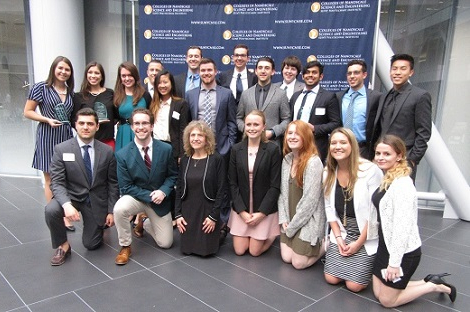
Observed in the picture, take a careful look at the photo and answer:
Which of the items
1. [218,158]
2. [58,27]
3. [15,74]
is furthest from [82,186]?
[15,74]

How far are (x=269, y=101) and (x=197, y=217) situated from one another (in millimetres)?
1353

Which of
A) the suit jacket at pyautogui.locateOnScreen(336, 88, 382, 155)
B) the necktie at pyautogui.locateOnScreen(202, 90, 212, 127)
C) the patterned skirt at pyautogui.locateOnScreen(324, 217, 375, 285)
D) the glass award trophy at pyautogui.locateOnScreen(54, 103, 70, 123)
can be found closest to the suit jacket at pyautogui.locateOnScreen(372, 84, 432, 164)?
the suit jacket at pyautogui.locateOnScreen(336, 88, 382, 155)

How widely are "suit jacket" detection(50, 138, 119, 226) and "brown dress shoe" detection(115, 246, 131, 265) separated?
0.33 metres

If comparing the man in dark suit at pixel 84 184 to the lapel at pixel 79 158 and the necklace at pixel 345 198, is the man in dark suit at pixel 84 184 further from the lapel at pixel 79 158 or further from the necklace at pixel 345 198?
the necklace at pixel 345 198

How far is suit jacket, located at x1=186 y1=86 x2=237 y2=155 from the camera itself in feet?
11.8

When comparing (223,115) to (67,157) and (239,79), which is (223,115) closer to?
(239,79)

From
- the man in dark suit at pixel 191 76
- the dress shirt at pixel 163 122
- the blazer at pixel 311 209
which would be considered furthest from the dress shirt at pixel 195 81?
the blazer at pixel 311 209

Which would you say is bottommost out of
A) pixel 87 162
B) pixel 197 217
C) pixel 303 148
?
pixel 197 217

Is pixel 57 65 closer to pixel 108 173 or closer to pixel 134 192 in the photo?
pixel 108 173

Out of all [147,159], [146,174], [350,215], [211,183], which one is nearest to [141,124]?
[147,159]

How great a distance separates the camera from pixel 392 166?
2395 millimetres

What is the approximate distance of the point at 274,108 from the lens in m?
3.54

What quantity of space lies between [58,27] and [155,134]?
9.84 feet

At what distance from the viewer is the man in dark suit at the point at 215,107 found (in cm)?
356
